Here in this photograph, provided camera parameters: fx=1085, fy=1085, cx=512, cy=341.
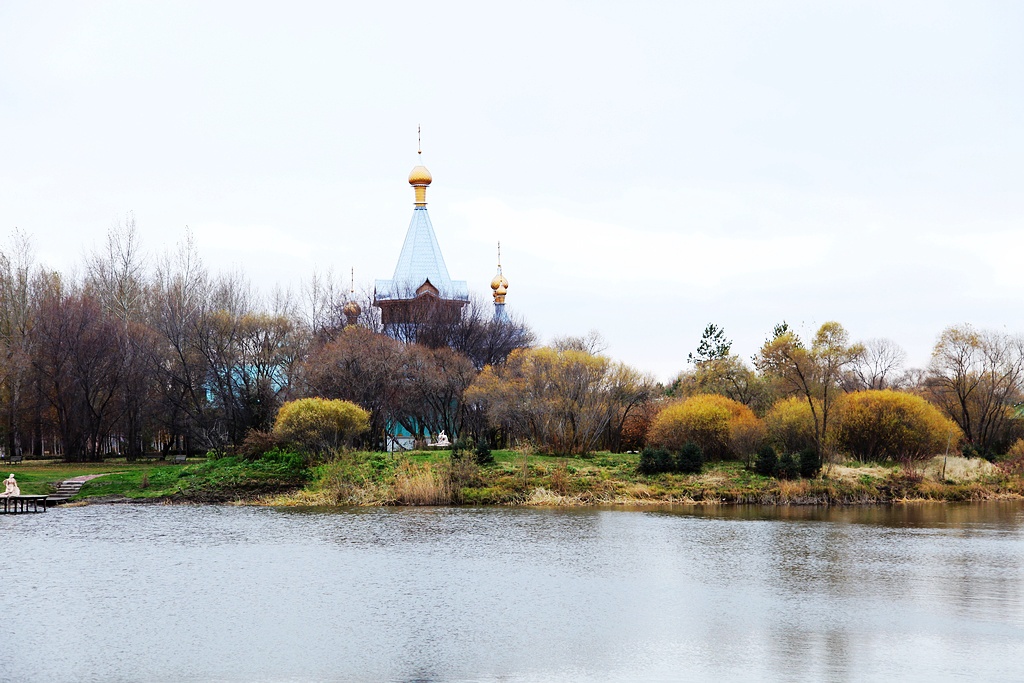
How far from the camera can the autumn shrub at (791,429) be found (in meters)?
40.2

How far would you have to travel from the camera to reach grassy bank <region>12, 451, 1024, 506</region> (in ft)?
116

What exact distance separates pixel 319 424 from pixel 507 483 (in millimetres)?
7313

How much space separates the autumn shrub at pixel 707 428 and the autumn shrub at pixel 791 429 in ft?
2.61

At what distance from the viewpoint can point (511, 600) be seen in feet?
60.0

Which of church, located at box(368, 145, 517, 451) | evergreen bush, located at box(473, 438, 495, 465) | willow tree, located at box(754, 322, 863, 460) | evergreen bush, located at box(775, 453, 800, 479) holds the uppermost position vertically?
church, located at box(368, 145, 517, 451)

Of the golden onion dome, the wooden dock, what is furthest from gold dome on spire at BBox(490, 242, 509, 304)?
the wooden dock

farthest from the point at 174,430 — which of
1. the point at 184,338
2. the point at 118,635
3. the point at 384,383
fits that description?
the point at 118,635

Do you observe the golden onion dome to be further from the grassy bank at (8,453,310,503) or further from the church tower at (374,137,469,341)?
the grassy bank at (8,453,310,503)

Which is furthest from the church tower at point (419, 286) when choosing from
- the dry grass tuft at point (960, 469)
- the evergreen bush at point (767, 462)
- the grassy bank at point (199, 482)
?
the dry grass tuft at point (960, 469)

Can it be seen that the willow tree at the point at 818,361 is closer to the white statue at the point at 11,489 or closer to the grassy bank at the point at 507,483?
the grassy bank at the point at 507,483

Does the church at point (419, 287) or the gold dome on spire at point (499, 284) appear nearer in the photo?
the church at point (419, 287)

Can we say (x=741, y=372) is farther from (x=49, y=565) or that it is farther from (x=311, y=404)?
(x=49, y=565)

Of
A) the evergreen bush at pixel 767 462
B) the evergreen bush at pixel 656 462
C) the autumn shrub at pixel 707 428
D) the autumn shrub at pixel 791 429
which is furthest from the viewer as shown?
the autumn shrub at pixel 707 428

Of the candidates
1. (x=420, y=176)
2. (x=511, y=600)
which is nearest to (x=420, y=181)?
(x=420, y=176)
